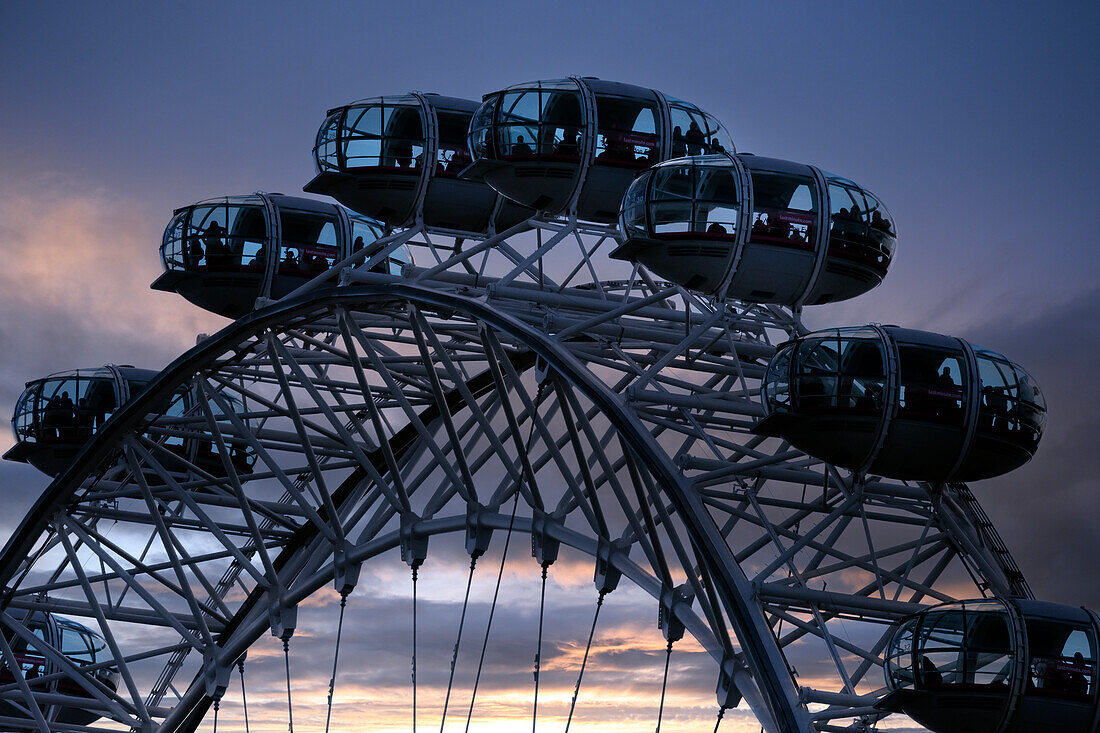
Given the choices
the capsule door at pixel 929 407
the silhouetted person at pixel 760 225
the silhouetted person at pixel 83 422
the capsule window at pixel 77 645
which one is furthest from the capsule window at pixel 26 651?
the capsule door at pixel 929 407

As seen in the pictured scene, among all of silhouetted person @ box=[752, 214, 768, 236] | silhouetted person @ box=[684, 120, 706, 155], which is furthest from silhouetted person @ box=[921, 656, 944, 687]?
silhouetted person @ box=[684, 120, 706, 155]

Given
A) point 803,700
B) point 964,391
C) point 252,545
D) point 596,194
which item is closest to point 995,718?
point 803,700

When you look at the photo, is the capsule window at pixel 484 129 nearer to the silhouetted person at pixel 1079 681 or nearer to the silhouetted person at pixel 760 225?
the silhouetted person at pixel 760 225

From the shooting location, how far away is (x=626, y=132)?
130ft

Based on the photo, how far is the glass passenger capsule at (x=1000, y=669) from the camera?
30.6m

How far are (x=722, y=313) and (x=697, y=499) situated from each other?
428cm

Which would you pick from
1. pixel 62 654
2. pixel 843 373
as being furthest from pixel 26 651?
pixel 843 373

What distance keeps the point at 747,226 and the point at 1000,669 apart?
9.68m

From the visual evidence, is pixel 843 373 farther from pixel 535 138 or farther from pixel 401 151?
pixel 401 151

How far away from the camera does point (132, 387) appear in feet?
180

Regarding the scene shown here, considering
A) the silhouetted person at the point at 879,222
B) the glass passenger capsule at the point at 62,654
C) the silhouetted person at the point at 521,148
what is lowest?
the glass passenger capsule at the point at 62,654

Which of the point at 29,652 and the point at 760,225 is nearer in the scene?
the point at 760,225

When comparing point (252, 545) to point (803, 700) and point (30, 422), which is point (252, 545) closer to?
point (30, 422)

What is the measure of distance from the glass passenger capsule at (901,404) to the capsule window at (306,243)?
18649mm
